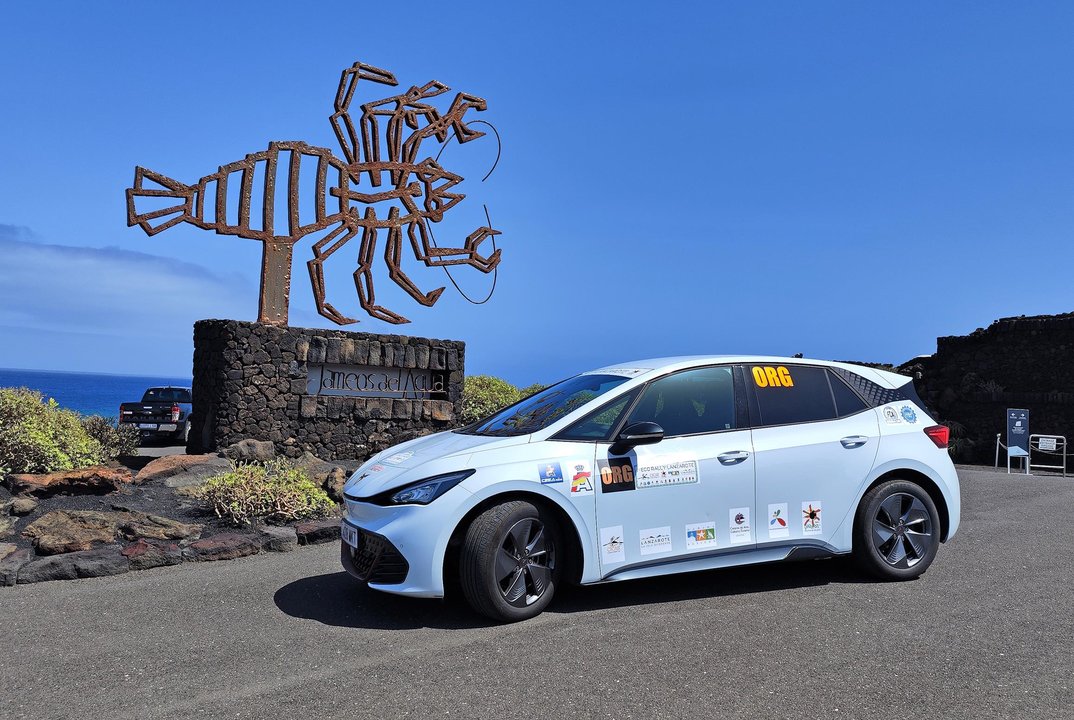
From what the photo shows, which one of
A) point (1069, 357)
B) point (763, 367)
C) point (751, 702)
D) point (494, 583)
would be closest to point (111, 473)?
point (494, 583)

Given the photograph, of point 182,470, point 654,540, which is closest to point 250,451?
point 182,470

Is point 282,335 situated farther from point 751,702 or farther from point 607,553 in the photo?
point 751,702

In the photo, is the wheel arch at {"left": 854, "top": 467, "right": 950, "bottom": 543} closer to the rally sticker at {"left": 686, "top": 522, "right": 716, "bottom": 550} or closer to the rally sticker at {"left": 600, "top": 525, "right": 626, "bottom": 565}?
Result: the rally sticker at {"left": 686, "top": 522, "right": 716, "bottom": 550}

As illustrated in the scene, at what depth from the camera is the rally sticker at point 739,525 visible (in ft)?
18.0

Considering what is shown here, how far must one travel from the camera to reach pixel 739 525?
18.1 feet

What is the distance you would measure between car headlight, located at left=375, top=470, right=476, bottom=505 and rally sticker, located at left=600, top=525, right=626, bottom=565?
92cm

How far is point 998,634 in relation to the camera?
4.81 m

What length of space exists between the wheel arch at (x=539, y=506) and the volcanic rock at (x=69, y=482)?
549 centimetres

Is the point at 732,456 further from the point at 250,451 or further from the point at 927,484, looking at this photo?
the point at 250,451

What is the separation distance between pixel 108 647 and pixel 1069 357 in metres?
20.4

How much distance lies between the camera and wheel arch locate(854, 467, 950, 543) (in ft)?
19.8

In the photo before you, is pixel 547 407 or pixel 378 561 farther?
pixel 547 407

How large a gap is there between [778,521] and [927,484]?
136 cm

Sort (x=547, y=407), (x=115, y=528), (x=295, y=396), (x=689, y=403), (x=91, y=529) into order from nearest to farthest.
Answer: (x=689, y=403) < (x=547, y=407) < (x=91, y=529) < (x=115, y=528) < (x=295, y=396)
